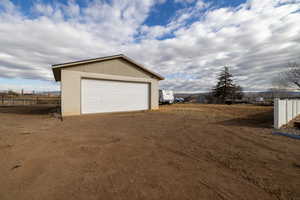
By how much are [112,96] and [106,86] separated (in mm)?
936

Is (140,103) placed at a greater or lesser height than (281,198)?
greater

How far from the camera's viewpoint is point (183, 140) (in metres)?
4.41

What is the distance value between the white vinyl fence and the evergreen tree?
2738cm

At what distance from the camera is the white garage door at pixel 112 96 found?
10.0 metres

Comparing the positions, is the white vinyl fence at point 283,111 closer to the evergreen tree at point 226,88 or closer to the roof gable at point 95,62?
the roof gable at point 95,62

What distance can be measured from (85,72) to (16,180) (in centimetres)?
867

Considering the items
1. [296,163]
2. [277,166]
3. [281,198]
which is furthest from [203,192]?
[296,163]

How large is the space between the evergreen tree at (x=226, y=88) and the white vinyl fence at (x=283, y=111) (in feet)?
89.8

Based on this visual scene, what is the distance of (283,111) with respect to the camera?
20.9 ft

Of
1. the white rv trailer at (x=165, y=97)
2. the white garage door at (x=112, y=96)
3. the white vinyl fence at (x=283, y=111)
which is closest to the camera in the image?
→ the white vinyl fence at (x=283, y=111)

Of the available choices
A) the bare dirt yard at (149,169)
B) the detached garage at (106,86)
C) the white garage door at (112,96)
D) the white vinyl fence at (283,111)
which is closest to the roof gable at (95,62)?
the detached garage at (106,86)

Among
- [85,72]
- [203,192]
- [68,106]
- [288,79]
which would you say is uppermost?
[288,79]

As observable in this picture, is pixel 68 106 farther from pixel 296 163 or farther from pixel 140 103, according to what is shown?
pixel 296 163

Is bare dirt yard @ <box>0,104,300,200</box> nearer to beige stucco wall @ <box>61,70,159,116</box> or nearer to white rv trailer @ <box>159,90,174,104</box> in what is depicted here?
beige stucco wall @ <box>61,70,159,116</box>
